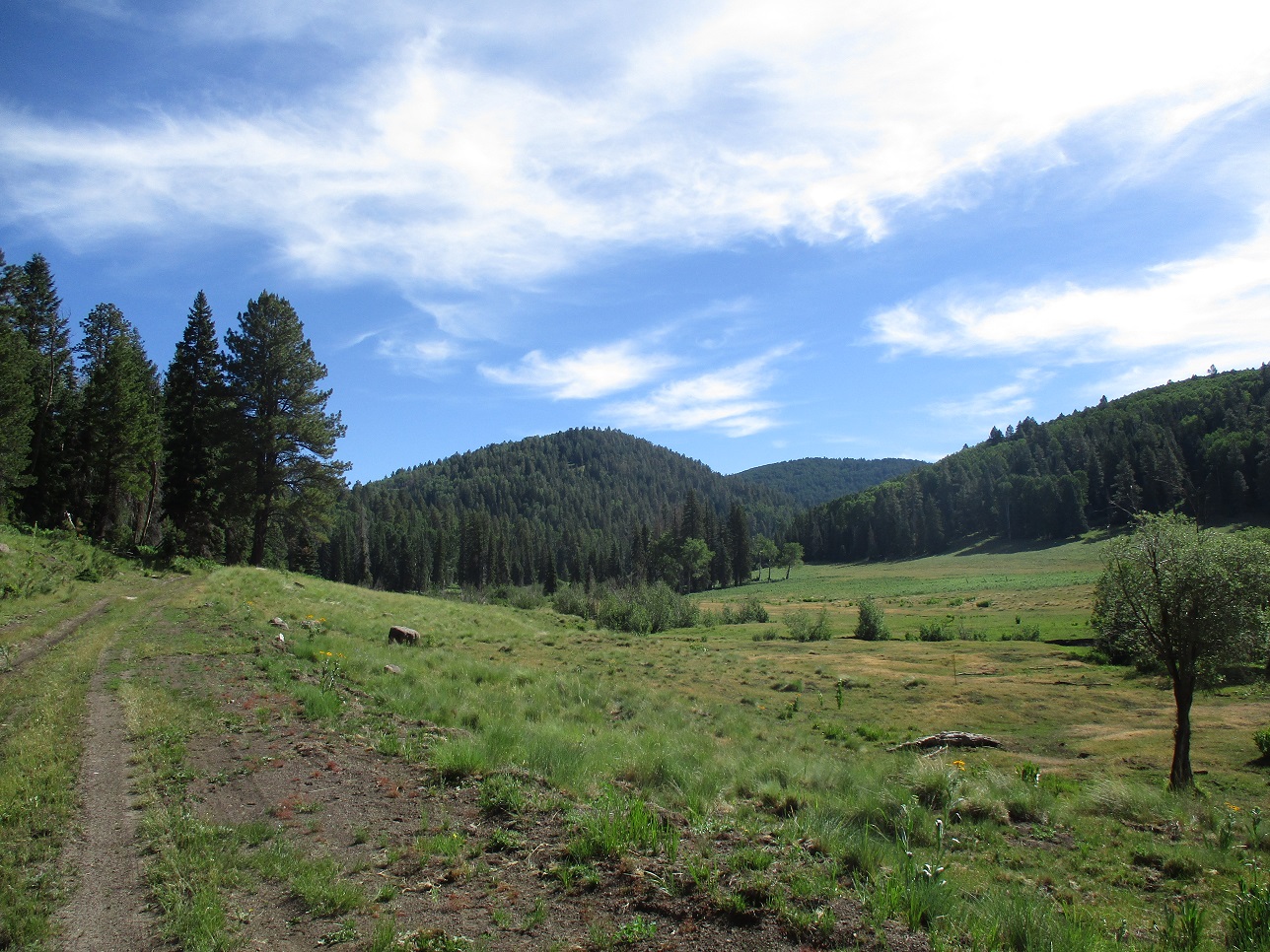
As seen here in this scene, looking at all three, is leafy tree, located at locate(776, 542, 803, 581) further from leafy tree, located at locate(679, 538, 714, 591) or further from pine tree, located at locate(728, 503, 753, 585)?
leafy tree, located at locate(679, 538, 714, 591)

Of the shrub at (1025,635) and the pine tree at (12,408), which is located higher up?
the pine tree at (12,408)

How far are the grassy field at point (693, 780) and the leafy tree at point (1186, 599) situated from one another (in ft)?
10.1

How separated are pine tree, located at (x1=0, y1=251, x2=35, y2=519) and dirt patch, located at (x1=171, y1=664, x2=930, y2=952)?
31.7 metres

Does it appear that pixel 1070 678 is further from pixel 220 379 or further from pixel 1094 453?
pixel 1094 453

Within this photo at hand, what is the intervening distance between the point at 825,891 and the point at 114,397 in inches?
1726

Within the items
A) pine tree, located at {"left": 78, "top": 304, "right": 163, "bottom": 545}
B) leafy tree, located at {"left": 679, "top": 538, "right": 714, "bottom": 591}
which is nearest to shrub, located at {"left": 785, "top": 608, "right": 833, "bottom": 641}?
pine tree, located at {"left": 78, "top": 304, "right": 163, "bottom": 545}

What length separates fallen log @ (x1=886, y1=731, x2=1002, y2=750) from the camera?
63.3ft

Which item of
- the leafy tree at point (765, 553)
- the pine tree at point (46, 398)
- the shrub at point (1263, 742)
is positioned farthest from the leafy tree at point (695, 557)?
the shrub at point (1263, 742)

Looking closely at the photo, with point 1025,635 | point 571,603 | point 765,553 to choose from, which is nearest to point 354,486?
point 571,603

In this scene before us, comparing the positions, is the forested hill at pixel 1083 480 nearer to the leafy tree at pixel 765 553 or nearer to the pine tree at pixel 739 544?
the leafy tree at pixel 765 553

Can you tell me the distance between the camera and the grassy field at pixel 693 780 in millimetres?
5652

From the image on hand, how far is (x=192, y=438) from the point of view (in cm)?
3928

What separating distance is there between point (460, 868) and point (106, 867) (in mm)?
2996

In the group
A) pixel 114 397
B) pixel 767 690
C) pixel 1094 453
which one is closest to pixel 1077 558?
pixel 1094 453
